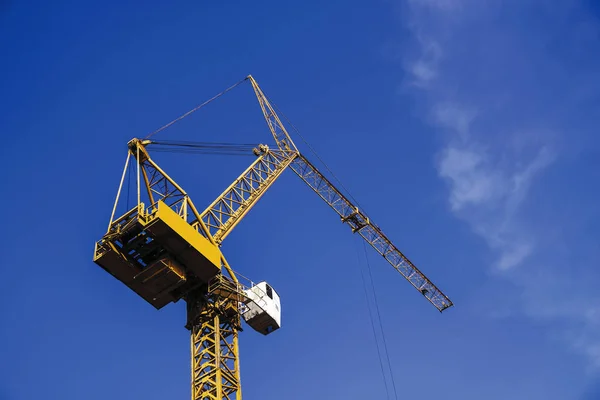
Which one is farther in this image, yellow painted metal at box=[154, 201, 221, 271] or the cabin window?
the cabin window

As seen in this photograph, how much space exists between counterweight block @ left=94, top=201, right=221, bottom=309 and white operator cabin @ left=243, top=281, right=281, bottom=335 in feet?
16.6

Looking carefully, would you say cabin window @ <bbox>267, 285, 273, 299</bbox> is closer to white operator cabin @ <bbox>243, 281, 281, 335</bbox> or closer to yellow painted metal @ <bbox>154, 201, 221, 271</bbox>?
white operator cabin @ <bbox>243, 281, 281, 335</bbox>

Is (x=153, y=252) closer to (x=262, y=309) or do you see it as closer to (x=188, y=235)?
(x=188, y=235)

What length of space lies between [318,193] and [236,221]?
1796 centimetres

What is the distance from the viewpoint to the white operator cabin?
199ft

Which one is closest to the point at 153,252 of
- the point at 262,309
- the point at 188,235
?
the point at 188,235

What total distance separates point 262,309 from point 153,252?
9.57 meters

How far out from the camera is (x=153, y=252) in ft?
184

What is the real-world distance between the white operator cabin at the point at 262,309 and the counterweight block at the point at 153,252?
505cm

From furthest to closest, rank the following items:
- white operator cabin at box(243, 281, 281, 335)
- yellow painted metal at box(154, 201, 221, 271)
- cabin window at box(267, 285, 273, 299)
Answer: cabin window at box(267, 285, 273, 299) → white operator cabin at box(243, 281, 281, 335) → yellow painted metal at box(154, 201, 221, 271)

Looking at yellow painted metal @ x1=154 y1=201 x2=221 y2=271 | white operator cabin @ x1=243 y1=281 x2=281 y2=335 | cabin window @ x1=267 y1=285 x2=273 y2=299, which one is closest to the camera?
yellow painted metal @ x1=154 y1=201 x2=221 y2=271

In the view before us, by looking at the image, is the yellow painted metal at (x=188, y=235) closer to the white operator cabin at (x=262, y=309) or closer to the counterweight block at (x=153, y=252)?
the counterweight block at (x=153, y=252)

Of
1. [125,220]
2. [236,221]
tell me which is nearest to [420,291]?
[236,221]

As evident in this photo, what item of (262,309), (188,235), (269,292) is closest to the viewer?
(188,235)
